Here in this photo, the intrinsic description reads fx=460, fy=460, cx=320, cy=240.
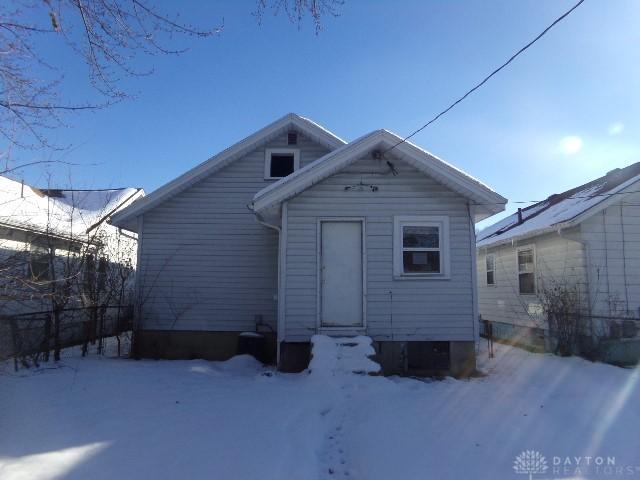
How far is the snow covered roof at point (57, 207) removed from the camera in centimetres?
1110

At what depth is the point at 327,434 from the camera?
16.9 feet

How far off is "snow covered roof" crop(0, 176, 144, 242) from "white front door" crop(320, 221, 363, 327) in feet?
18.8

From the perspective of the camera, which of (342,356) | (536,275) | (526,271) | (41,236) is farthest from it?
(526,271)

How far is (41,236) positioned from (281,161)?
6.52m

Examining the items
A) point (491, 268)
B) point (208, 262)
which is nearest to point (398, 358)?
point (208, 262)

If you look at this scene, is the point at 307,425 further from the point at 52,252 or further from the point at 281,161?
the point at 281,161

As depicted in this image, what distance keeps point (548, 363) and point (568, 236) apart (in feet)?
11.1

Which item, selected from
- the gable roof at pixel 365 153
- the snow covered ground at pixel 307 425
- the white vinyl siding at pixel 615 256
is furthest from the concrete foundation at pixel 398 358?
the white vinyl siding at pixel 615 256

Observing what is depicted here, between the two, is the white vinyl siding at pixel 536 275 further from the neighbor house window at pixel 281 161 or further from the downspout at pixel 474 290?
the neighbor house window at pixel 281 161

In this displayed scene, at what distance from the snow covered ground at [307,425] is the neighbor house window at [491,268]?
7831mm

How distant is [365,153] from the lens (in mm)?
8750

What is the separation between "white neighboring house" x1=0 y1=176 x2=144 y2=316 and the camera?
21.6 ft

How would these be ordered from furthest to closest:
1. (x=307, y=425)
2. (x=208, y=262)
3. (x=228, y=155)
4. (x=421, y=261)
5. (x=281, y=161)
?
(x=281, y=161)
(x=228, y=155)
(x=208, y=262)
(x=421, y=261)
(x=307, y=425)

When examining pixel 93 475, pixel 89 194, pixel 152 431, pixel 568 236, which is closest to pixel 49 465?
pixel 93 475
